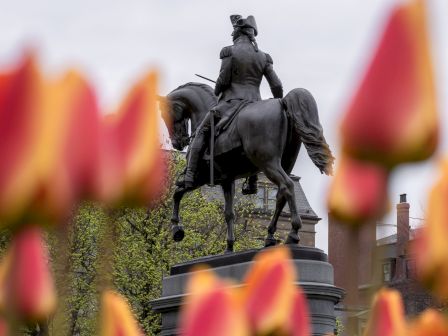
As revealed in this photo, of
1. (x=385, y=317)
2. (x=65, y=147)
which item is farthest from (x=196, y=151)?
(x=65, y=147)

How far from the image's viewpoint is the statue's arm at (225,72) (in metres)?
13.6

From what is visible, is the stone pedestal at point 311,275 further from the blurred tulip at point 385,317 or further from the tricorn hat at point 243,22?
the blurred tulip at point 385,317

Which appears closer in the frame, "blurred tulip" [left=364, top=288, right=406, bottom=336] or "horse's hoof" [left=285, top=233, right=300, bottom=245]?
Answer: "blurred tulip" [left=364, top=288, right=406, bottom=336]

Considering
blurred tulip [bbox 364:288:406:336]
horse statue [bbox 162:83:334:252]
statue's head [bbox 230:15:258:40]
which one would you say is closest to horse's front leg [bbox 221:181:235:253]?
horse statue [bbox 162:83:334:252]

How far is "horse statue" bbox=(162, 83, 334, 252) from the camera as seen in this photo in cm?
1223

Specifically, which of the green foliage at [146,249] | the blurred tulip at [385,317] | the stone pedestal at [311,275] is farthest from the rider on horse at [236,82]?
the green foliage at [146,249]

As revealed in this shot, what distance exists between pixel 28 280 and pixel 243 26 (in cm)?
1318

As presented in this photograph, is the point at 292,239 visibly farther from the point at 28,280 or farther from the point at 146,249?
the point at 146,249

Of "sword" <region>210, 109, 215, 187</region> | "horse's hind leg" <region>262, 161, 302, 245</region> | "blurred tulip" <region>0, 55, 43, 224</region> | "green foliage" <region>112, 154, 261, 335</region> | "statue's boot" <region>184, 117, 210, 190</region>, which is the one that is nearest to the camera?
"blurred tulip" <region>0, 55, 43, 224</region>

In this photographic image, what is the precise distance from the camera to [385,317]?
3.15 feet

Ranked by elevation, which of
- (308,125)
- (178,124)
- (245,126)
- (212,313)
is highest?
(178,124)

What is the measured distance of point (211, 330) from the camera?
0.78m

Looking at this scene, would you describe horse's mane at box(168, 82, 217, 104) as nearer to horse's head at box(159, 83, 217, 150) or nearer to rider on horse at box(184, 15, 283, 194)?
horse's head at box(159, 83, 217, 150)

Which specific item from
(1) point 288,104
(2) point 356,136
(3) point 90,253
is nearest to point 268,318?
(2) point 356,136
